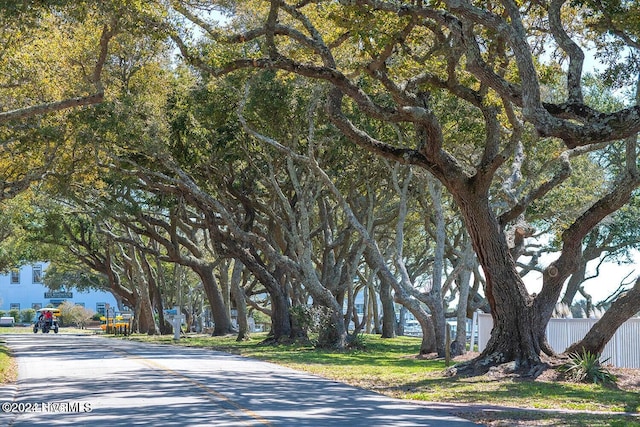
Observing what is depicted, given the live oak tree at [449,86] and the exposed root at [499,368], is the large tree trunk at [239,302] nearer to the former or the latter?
the live oak tree at [449,86]

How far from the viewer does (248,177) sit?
38031 millimetres

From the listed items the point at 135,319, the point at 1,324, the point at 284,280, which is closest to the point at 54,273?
the point at 1,324

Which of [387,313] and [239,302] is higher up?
[239,302]

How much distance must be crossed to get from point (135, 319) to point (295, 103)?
111 feet

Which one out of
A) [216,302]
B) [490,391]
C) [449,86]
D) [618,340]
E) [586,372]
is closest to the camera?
[490,391]

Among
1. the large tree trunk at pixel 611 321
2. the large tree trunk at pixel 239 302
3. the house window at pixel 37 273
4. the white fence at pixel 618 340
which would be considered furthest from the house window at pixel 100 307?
the large tree trunk at pixel 611 321

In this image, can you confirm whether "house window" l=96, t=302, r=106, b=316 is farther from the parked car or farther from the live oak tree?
the live oak tree

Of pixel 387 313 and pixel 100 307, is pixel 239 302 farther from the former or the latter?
pixel 100 307

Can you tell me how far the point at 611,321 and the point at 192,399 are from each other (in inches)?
400

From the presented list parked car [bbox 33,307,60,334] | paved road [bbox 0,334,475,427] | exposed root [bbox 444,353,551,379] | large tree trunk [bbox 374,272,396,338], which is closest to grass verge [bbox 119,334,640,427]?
exposed root [bbox 444,353,551,379]

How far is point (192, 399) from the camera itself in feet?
50.1

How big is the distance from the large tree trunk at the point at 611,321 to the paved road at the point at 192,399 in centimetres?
593

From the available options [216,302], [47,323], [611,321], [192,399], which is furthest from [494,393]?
[47,323]

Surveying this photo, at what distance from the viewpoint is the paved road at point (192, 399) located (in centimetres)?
1284
